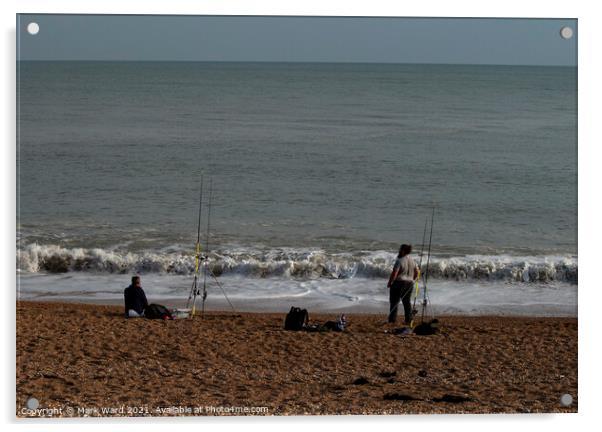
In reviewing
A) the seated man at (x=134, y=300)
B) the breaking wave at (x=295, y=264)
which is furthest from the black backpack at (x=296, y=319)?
the seated man at (x=134, y=300)

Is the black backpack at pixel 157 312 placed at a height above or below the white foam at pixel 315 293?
below

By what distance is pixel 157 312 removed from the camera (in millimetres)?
7855

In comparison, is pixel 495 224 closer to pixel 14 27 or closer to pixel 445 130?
pixel 445 130

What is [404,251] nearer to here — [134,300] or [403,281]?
Result: [403,281]

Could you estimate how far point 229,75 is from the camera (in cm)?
1112

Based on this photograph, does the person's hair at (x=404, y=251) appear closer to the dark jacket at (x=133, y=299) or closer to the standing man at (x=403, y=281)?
the standing man at (x=403, y=281)

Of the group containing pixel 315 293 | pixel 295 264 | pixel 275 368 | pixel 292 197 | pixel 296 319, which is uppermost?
pixel 292 197

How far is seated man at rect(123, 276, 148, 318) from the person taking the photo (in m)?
7.91

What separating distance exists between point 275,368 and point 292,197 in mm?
2922

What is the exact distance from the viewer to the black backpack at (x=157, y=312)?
7.84 metres

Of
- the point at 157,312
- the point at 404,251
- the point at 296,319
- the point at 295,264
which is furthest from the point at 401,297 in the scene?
the point at 157,312

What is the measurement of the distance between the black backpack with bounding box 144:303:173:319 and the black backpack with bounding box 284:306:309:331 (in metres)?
0.92

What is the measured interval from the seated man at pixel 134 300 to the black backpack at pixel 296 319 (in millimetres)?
1147
